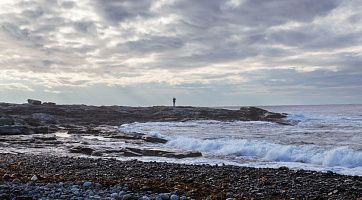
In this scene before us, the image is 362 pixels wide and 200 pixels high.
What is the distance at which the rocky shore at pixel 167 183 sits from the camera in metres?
9.94

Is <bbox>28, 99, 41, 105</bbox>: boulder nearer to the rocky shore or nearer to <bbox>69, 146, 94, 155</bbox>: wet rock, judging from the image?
<bbox>69, 146, 94, 155</bbox>: wet rock

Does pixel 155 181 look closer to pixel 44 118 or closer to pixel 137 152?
pixel 137 152

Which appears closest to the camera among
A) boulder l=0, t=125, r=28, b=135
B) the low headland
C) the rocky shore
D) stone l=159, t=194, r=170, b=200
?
stone l=159, t=194, r=170, b=200

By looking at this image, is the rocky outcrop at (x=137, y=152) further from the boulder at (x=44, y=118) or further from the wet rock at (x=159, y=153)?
the boulder at (x=44, y=118)

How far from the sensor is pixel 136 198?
949 centimetres

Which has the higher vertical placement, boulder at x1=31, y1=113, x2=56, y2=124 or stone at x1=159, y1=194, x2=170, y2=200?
boulder at x1=31, y1=113, x2=56, y2=124

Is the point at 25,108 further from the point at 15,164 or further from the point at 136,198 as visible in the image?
the point at 136,198

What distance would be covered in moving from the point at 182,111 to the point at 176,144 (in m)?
41.5

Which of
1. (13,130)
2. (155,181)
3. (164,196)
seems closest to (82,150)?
(155,181)

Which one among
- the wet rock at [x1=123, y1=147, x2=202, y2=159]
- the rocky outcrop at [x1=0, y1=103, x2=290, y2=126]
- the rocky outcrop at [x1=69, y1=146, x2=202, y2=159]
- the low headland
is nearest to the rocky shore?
the low headland

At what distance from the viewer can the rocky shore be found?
9.94 m

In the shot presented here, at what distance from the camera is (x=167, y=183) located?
11984mm

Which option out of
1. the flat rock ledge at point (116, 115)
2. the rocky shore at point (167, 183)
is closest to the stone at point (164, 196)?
the rocky shore at point (167, 183)

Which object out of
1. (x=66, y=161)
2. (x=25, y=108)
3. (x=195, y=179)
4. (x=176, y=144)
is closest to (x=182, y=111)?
(x=25, y=108)
